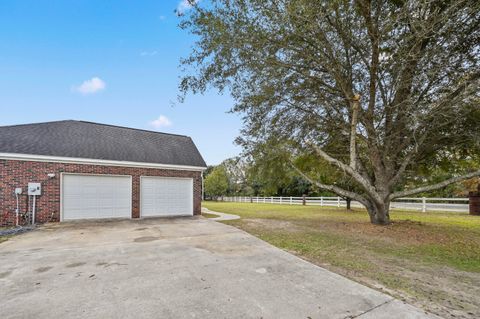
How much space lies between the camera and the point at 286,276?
12.7 feet

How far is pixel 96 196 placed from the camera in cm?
1038

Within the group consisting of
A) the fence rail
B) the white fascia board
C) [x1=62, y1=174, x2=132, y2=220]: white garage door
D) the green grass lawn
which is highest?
the white fascia board

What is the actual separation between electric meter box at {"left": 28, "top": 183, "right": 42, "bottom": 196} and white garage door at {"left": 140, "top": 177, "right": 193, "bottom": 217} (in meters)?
3.76

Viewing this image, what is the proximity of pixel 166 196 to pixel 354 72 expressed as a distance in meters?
9.88

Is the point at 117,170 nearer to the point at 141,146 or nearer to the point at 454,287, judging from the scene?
the point at 141,146

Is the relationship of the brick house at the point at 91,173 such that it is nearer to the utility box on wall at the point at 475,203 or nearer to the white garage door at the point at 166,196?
the white garage door at the point at 166,196

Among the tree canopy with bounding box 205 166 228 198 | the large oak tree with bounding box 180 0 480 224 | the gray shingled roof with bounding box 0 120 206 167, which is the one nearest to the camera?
the large oak tree with bounding box 180 0 480 224

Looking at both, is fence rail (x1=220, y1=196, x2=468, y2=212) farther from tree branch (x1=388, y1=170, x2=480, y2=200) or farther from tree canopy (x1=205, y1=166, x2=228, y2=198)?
tree canopy (x1=205, y1=166, x2=228, y2=198)

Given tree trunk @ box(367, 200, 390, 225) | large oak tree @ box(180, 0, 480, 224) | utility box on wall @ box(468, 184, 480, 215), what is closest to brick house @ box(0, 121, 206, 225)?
large oak tree @ box(180, 0, 480, 224)

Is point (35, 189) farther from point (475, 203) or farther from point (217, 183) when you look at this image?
point (217, 183)

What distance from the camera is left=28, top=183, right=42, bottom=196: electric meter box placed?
9.15m

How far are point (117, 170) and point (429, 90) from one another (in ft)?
41.3

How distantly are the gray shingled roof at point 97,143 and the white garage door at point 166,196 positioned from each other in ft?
3.26

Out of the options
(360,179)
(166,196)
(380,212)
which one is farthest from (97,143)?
(380,212)
